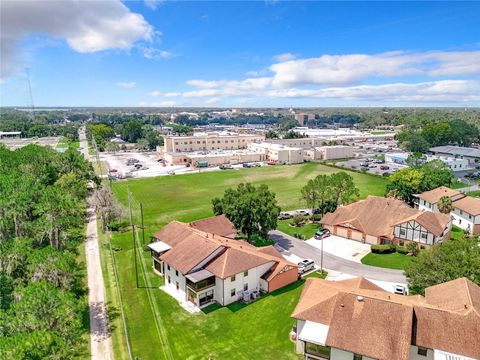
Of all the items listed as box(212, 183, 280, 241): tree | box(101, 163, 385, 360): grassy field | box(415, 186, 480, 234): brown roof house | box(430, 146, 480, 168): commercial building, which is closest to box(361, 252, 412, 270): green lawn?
box(101, 163, 385, 360): grassy field

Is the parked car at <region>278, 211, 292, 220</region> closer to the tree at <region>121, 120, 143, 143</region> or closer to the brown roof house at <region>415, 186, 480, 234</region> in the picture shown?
the brown roof house at <region>415, 186, 480, 234</region>

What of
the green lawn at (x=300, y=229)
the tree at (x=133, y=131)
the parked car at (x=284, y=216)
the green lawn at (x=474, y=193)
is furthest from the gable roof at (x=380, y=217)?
the tree at (x=133, y=131)

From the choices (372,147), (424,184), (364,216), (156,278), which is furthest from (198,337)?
(372,147)

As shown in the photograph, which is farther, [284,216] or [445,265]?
[284,216]

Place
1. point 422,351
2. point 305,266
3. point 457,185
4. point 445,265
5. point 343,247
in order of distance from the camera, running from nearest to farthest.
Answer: point 422,351
point 445,265
point 305,266
point 343,247
point 457,185

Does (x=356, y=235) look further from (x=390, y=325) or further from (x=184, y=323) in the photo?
(x=184, y=323)

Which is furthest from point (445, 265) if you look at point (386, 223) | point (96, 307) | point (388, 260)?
point (96, 307)

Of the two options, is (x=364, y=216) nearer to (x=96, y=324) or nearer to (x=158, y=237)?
(x=158, y=237)
